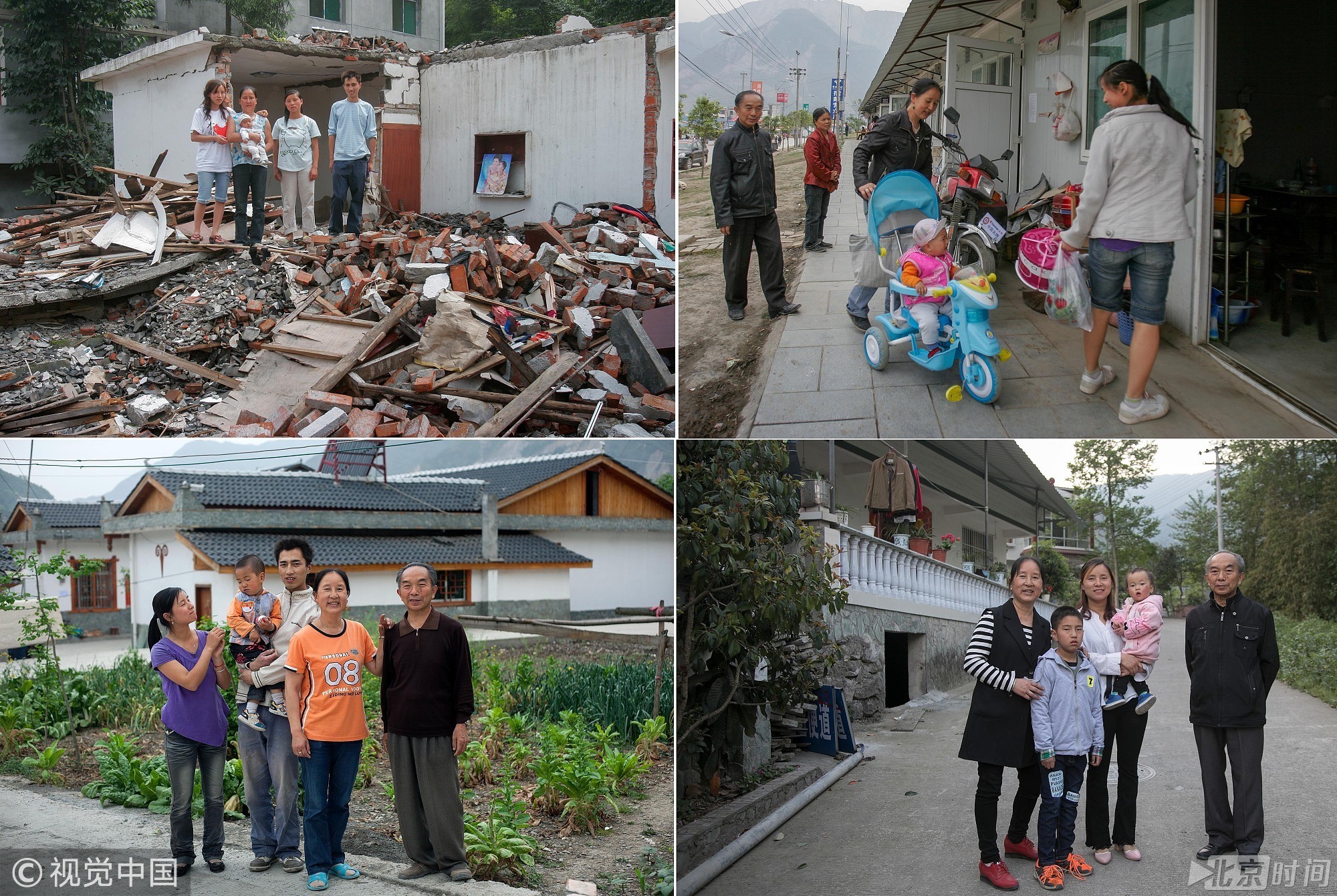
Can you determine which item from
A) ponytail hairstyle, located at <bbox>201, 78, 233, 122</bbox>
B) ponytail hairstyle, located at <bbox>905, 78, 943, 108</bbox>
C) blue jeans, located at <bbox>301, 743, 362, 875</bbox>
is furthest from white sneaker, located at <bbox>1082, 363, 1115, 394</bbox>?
ponytail hairstyle, located at <bbox>201, 78, 233, 122</bbox>

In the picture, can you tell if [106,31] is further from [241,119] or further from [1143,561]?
[1143,561]

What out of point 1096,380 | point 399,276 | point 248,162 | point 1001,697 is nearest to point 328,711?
point 1001,697

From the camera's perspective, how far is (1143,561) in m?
19.2

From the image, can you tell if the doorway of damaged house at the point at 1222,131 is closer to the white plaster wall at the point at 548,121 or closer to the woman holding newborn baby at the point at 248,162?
the white plaster wall at the point at 548,121

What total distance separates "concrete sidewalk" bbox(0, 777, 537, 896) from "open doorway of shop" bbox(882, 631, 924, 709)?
21.1 ft

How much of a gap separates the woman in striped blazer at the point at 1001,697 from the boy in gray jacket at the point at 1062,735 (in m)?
0.06

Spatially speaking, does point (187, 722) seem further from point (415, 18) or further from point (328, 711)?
point (415, 18)

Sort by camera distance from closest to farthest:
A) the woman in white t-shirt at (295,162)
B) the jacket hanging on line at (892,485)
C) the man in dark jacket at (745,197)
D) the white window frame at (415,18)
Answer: the man in dark jacket at (745,197), the jacket hanging on line at (892,485), the woman in white t-shirt at (295,162), the white window frame at (415,18)

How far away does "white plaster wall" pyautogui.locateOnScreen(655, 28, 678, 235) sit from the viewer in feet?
35.6

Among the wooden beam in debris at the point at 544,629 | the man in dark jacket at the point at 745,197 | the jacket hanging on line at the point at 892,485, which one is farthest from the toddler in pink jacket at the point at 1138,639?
the jacket hanging on line at the point at 892,485

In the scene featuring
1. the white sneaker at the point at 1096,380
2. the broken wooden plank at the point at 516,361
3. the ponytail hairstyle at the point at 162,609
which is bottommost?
the ponytail hairstyle at the point at 162,609

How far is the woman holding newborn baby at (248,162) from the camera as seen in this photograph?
873 centimetres

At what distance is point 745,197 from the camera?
650 cm

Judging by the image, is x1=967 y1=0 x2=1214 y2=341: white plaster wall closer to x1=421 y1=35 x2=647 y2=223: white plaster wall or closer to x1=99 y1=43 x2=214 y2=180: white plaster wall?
x1=421 y1=35 x2=647 y2=223: white plaster wall
